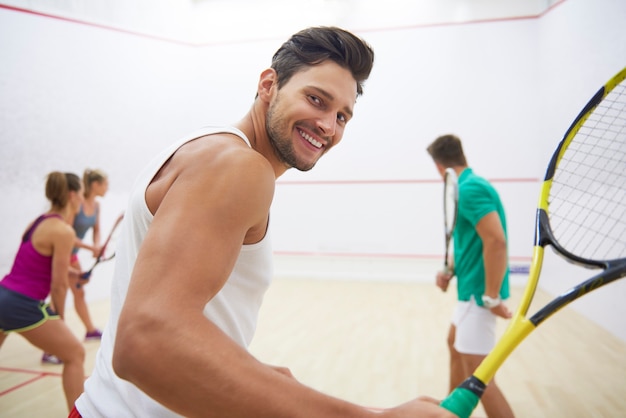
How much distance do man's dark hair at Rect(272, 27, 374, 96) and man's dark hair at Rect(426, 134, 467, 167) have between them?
4.37ft

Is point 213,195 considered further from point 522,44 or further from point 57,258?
point 522,44

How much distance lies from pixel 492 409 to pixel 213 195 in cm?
166

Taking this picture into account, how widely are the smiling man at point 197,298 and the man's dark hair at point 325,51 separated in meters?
0.29

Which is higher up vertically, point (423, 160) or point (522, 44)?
point (522, 44)

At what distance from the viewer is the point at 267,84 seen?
972 mm

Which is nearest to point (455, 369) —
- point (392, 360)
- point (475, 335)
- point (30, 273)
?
point (475, 335)

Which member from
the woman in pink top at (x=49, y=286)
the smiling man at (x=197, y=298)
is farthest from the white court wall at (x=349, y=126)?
the smiling man at (x=197, y=298)

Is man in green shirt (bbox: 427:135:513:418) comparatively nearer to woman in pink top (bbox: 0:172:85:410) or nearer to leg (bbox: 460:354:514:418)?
leg (bbox: 460:354:514:418)

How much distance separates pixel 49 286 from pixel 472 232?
2.03 meters

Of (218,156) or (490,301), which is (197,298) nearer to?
(218,156)

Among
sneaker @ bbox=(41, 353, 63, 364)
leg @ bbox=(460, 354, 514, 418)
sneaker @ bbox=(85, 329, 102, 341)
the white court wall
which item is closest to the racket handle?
leg @ bbox=(460, 354, 514, 418)

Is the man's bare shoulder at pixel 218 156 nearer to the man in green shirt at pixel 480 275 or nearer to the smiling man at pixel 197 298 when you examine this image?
the smiling man at pixel 197 298

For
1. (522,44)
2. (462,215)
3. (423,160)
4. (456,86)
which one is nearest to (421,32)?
(456,86)

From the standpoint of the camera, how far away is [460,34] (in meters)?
5.52
